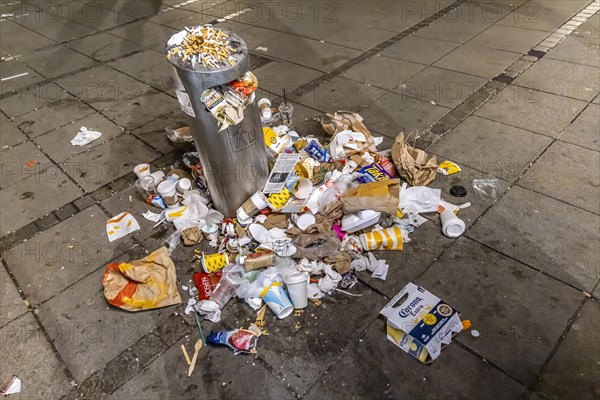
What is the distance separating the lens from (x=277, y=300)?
Answer: 105 inches

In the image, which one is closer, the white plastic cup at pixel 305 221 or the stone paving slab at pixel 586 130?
the white plastic cup at pixel 305 221

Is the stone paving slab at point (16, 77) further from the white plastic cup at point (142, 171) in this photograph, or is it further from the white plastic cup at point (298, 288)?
the white plastic cup at point (298, 288)

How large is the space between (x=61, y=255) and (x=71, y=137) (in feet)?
6.52

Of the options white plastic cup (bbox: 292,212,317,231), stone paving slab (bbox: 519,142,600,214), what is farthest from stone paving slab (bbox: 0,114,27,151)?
stone paving slab (bbox: 519,142,600,214)

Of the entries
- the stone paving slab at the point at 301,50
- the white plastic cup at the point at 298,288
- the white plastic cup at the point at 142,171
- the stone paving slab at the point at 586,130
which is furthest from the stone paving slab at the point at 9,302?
the stone paving slab at the point at 586,130

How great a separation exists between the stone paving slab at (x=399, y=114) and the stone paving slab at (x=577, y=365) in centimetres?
239

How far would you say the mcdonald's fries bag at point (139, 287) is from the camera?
8.98ft

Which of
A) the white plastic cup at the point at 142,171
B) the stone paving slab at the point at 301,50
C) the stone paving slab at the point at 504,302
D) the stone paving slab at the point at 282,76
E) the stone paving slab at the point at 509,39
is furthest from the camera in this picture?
the stone paving slab at the point at 301,50

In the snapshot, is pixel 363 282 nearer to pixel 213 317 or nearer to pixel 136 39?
pixel 213 317

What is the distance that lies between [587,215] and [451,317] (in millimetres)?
1605

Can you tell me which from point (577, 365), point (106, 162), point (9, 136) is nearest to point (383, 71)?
point (106, 162)

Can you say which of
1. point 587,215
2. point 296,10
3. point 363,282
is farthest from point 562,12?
point 363,282

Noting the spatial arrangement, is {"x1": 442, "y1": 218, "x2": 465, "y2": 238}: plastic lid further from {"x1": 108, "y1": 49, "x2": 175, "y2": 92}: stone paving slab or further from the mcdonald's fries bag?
{"x1": 108, "y1": 49, "x2": 175, "y2": 92}: stone paving slab

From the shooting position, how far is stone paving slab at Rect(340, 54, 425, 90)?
5.20 m
